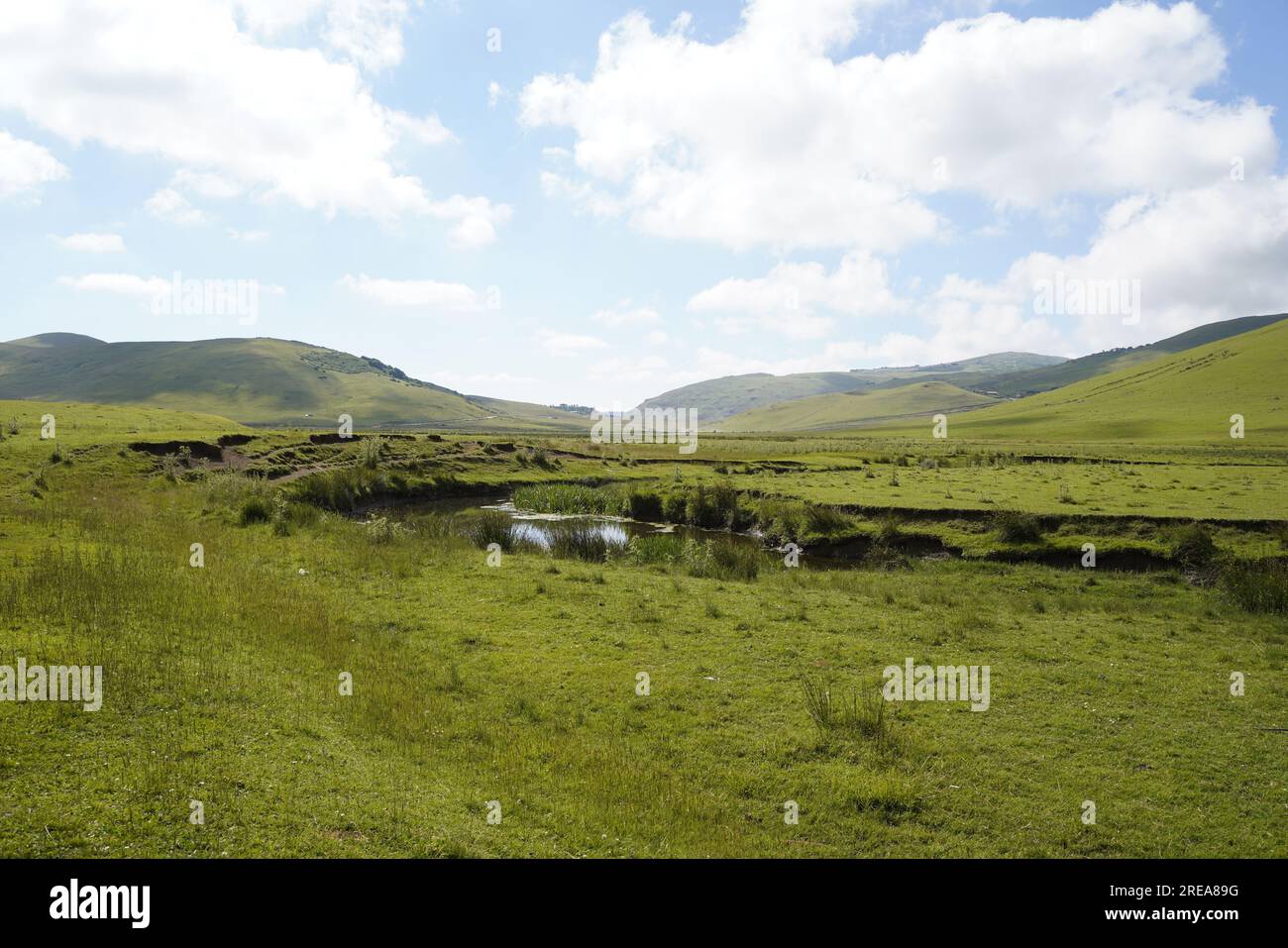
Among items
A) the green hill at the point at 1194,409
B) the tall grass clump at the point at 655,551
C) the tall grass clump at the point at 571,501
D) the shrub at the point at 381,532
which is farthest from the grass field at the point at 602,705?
the green hill at the point at 1194,409

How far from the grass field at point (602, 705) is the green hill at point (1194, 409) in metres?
103

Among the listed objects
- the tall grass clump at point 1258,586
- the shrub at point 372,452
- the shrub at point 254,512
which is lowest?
the tall grass clump at point 1258,586

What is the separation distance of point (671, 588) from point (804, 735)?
11271 millimetres

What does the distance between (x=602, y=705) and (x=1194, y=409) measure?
182 m

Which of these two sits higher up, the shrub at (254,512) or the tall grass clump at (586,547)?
the shrub at (254,512)

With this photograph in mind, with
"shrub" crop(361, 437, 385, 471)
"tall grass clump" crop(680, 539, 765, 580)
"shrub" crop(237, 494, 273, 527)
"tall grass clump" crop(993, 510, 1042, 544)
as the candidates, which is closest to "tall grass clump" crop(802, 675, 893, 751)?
"tall grass clump" crop(680, 539, 765, 580)

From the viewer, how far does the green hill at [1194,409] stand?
120812 mm

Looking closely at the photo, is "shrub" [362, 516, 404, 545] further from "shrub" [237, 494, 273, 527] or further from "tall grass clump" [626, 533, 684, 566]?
"tall grass clump" [626, 533, 684, 566]

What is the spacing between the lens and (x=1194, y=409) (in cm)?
14975

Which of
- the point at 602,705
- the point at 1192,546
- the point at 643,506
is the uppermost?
the point at 643,506

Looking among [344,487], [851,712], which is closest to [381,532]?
[344,487]

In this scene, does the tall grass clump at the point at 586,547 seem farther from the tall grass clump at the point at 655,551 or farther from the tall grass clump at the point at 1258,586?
the tall grass clump at the point at 1258,586

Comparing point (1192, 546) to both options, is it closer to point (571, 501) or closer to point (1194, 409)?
point (571, 501)
